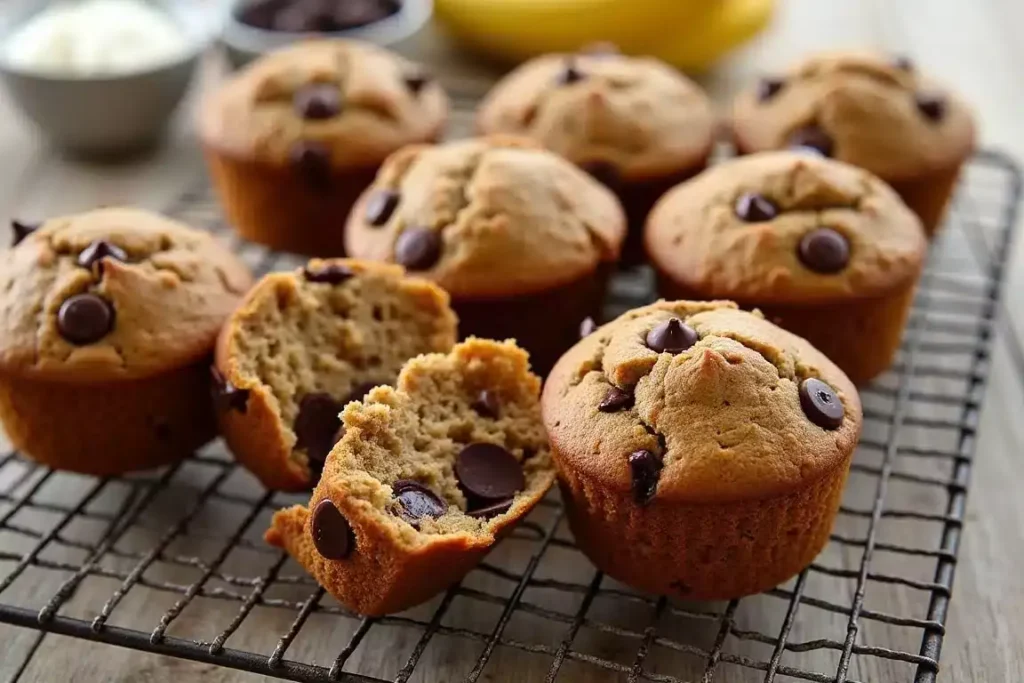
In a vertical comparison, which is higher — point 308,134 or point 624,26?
point 308,134

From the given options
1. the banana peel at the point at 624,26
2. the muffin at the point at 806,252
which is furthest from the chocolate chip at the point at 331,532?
the banana peel at the point at 624,26

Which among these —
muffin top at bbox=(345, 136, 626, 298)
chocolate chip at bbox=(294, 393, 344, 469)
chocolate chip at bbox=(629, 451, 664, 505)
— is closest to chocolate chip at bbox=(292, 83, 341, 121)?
muffin top at bbox=(345, 136, 626, 298)

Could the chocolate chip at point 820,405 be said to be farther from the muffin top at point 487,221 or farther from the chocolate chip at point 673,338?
the muffin top at point 487,221

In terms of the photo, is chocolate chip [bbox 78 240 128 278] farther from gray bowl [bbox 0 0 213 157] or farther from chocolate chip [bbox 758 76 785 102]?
chocolate chip [bbox 758 76 785 102]

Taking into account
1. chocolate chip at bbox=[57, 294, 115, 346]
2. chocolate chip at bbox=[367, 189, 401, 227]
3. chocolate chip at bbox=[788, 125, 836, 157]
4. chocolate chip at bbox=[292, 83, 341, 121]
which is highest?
chocolate chip at bbox=[57, 294, 115, 346]

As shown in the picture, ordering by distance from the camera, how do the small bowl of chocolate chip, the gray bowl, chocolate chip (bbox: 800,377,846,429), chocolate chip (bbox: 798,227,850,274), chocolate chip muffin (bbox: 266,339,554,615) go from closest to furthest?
chocolate chip muffin (bbox: 266,339,554,615), chocolate chip (bbox: 800,377,846,429), chocolate chip (bbox: 798,227,850,274), the gray bowl, the small bowl of chocolate chip

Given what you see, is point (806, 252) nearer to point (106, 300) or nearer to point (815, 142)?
point (815, 142)

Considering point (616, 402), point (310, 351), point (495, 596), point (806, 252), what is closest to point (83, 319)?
point (310, 351)

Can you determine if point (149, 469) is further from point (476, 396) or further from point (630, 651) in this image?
point (630, 651)
